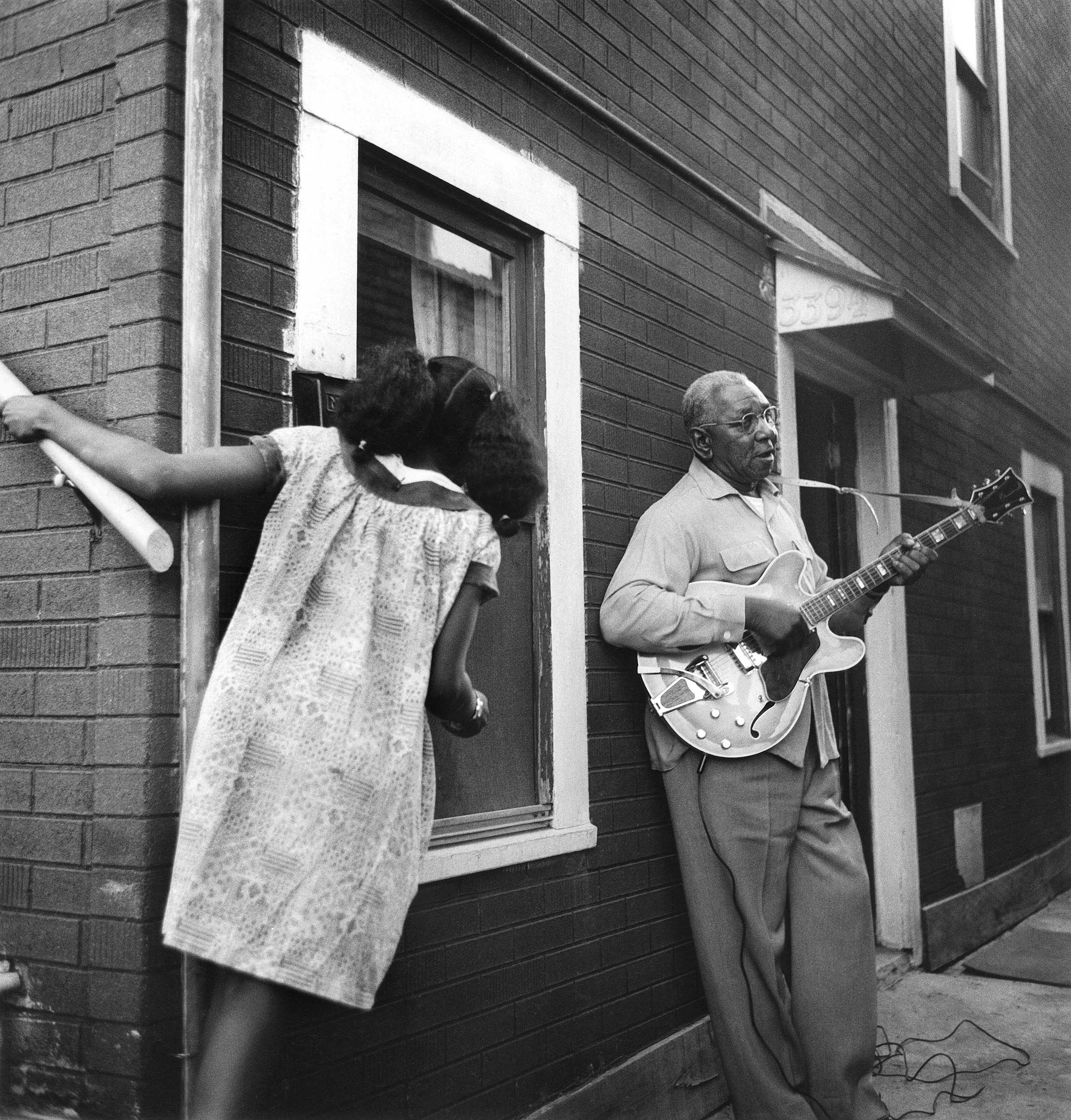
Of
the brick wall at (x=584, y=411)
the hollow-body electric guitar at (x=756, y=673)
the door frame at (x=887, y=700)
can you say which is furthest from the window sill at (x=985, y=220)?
the hollow-body electric guitar at (x=756, y=673)

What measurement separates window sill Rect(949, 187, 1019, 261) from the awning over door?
7.37 ft

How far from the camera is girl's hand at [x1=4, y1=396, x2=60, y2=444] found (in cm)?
240

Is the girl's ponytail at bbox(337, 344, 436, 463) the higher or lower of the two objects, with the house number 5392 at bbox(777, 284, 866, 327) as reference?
lower

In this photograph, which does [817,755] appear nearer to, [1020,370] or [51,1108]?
[51,1108]

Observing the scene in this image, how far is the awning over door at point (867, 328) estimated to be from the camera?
4.99m

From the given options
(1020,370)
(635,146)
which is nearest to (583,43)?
(635,146)

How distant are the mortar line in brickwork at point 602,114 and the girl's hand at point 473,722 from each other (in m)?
1.99

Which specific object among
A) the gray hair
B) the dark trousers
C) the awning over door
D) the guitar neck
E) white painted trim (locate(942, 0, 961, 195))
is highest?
white painted trim (locate(942, 0, 961, 195))

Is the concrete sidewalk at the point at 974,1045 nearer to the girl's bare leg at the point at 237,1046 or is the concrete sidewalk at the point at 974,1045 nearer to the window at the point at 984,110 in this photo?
the girl's bare leg at the point at 237,1046

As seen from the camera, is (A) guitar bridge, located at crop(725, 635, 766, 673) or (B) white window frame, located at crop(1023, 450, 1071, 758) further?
(B) white window frame, located at crop(1023, 450, 1071, 758)

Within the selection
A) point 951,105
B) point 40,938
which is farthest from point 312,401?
point 951,105

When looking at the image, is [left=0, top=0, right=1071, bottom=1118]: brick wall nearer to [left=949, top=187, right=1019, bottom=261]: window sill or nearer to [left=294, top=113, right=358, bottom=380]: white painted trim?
[left=294, top=113, right=358, bottom=380]: white painted trim

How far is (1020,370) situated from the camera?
29.3 feet

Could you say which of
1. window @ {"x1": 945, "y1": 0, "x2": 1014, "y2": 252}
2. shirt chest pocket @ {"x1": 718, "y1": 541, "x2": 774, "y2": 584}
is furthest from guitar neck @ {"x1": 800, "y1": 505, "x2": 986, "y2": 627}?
window @ {"x1": 945, "y1": 0, "x2": 1014, "y2": 252}
